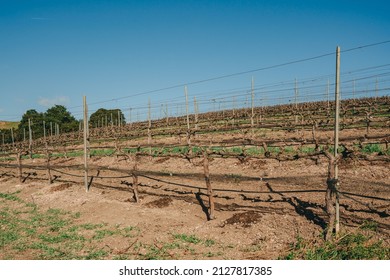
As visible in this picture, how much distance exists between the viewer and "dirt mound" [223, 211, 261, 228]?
21.2ft

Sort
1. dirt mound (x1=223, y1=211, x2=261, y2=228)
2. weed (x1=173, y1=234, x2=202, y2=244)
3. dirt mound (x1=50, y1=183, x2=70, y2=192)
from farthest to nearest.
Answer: dirt mound (x1=50, y1=183, x2=70, y2=192), dirt mound (x1=223, y1=211, x2=261, y2=228), weed (x1=173, y1=234, x2=202, y2=244)

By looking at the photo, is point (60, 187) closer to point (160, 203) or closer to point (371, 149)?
point (160, 203)

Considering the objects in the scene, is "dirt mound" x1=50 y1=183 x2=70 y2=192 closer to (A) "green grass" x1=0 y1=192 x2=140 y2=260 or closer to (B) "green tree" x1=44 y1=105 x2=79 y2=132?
(A) "green grass" x1=0 y1=192 x2=140 y2=260

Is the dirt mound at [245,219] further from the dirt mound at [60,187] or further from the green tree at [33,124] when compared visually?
the green tree at [33,124]

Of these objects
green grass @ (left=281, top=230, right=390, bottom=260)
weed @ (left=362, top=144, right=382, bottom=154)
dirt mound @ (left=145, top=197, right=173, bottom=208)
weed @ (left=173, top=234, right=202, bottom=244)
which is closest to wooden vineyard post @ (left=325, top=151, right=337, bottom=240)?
green grass @ (left=281, top=230, right=390, bottom=260)

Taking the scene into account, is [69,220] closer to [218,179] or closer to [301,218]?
[218,179]

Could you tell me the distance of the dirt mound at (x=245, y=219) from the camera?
6.45m

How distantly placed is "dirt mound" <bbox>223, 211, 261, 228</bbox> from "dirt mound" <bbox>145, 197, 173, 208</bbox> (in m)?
2.53

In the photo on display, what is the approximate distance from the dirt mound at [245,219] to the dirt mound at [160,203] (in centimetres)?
253

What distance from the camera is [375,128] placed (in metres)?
18.1

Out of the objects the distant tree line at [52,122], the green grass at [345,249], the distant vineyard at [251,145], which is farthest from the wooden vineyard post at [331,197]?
the distant tree line at [52,122]

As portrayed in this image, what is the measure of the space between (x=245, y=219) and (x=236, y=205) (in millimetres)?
998
